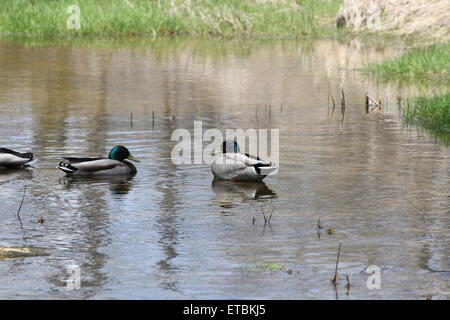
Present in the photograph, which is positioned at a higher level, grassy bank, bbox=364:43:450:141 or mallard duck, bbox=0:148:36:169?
grassy bank, bbox=364:43:450:141

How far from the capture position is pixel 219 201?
11.8m

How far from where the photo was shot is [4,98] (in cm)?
2072

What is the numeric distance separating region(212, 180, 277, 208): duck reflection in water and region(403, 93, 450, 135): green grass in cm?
504

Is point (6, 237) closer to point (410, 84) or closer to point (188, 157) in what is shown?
point (188, 157)

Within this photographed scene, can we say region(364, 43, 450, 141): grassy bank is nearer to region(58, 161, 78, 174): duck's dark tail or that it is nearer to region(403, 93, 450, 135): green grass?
region(403, 93, 450, 135): green grass

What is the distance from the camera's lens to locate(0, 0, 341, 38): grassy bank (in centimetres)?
3534

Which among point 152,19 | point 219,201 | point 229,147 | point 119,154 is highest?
point 152,19

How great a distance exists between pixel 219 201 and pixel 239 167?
1081 millimetres

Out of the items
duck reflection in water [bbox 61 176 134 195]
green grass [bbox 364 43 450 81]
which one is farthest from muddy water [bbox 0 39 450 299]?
green grass [bbox 364 43 450 81]

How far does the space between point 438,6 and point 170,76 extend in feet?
30.5

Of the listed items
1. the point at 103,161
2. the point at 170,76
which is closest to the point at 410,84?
the point at 170,76

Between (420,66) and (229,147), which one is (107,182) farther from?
(420,66)

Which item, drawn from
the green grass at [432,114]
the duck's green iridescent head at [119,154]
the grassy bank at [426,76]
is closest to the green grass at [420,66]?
the grassy bank at [426,76]

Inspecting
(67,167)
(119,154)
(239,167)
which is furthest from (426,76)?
(67,167)
